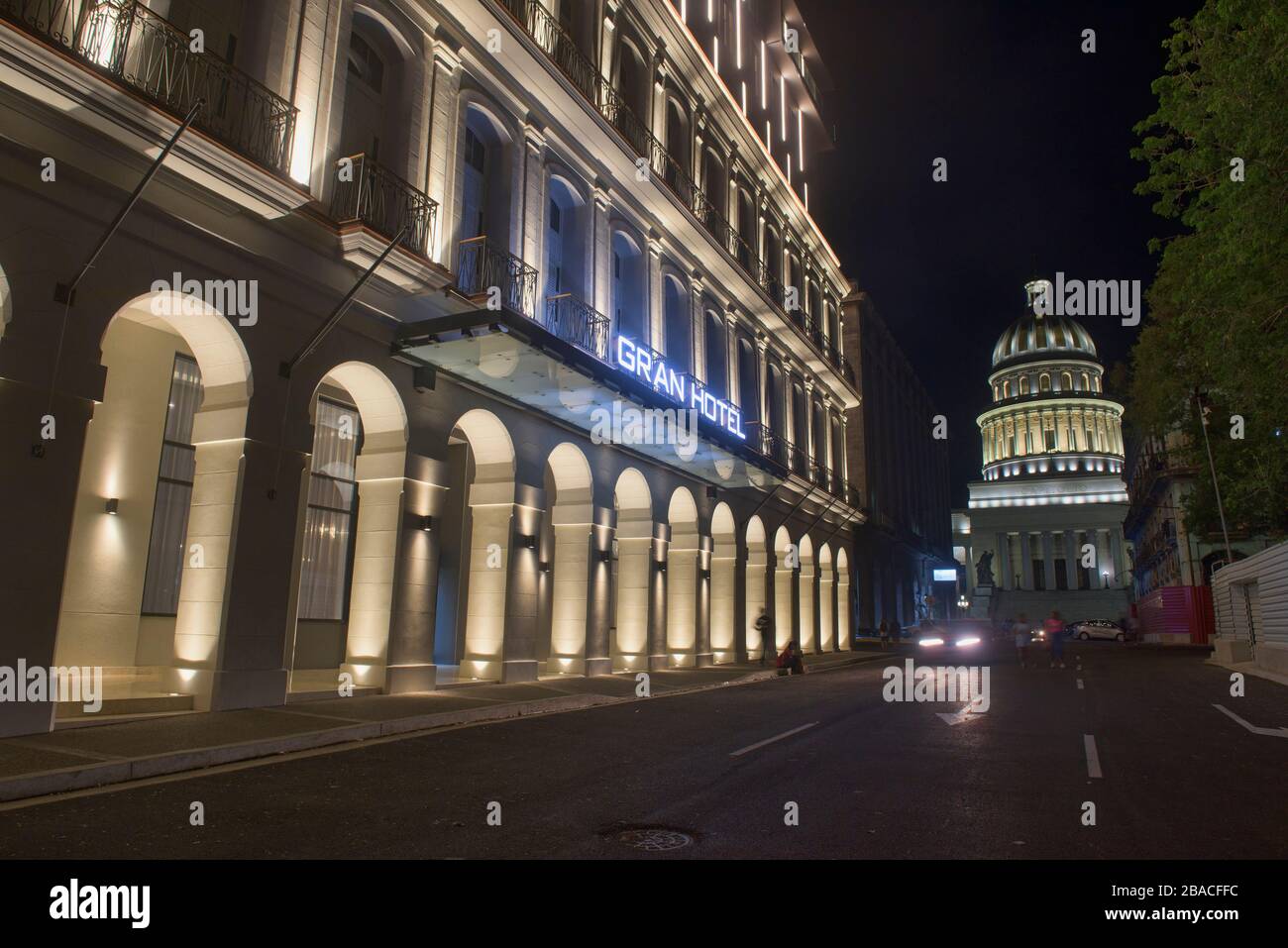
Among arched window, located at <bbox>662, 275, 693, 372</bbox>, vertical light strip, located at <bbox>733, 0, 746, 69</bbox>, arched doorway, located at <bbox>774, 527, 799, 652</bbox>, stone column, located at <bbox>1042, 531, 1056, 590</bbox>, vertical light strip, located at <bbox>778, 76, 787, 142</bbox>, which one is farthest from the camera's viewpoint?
stone column, located at <bbox>1042, 531, 1056, 590</bbox>

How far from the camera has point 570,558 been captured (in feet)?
65.3

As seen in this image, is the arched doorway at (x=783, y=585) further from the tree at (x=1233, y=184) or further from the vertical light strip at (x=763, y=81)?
the vertical light strip at (x=763, y=81)

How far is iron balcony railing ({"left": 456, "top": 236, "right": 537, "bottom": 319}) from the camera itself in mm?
16109

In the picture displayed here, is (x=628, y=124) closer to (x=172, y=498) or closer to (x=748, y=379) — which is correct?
(x=748, y=379)

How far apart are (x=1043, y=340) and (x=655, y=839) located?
5405 inches

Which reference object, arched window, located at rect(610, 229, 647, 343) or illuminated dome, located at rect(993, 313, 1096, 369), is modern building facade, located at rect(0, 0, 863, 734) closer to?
arched window, located at rect(610, 229, 647, 343)

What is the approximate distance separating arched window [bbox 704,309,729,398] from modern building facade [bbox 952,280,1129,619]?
7341cm

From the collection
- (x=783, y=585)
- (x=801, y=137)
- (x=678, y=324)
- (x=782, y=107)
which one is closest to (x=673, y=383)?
(x=678, y=324)

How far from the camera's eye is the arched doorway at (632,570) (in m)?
22.5

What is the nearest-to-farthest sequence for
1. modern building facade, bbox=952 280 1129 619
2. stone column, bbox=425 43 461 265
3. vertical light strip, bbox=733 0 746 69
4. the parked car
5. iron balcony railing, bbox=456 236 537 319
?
stone column, bbox=425 43 461 265 < iron balcony railing, bbox=456 236 537 319 < vertical light strip, bbox=733 0 746 69 < the parked car < modern building facade, bbox=952 280 1129 619

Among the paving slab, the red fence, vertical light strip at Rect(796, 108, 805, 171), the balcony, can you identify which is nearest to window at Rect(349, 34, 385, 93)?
the balcony

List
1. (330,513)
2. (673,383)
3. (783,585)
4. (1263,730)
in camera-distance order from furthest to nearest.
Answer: (783,585) < (673,383) < (330,513) < (1263,730)

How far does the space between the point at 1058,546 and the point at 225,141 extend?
374 ft
